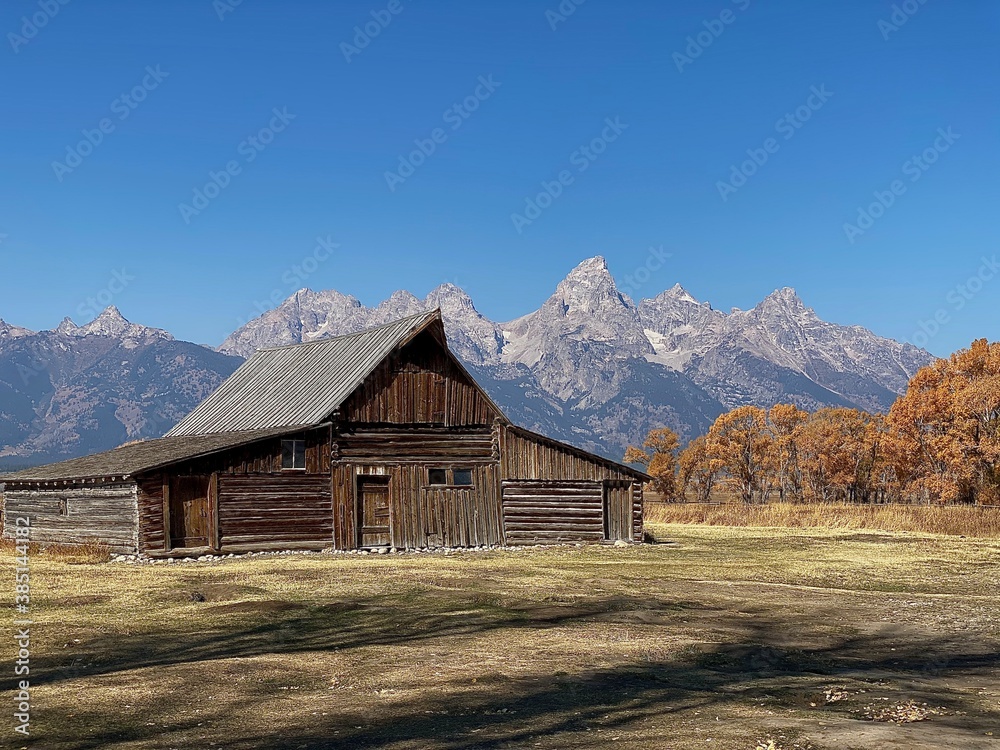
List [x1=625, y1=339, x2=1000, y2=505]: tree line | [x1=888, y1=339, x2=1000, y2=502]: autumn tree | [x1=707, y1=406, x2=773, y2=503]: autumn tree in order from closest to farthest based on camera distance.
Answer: [x1=888, y1=339, x2=1000, y2=502]: autumn tree, [x1=625, y1=339, x2=1000, y2=505]: tree line, [x1=707, y1=406, x2=773, y2=503]: autumn tree

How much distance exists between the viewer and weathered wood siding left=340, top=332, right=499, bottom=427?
38.0 m

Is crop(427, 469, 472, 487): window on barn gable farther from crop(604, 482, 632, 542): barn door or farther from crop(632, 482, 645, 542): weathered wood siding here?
crop(632, 482, 645, 542): weathered wood siding

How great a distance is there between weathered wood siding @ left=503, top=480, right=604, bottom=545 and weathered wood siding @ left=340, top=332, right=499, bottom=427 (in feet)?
10.7

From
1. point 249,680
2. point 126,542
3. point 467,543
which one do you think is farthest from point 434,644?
point 467,543

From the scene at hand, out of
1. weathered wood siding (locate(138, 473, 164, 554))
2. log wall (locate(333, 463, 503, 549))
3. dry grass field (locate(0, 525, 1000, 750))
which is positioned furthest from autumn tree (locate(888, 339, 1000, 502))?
weathered wood siding (locate(138, 473, 164, 554))

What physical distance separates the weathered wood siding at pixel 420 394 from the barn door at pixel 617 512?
19.8 feet

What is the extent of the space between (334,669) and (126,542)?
2145 centimetres

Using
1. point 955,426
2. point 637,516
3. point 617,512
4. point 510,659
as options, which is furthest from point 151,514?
point 955,426

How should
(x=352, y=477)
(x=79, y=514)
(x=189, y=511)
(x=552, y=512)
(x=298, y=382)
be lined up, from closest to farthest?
(x=189, y=511)
(x=79, y=514)
(x=352, y=477)
(x=552, y=512)
(x=298, y=382)

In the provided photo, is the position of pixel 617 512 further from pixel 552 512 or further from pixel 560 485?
pixel 552 512

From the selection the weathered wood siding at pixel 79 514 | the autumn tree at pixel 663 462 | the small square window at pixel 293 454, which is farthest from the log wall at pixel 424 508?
the autumn tree at pixel 663 462

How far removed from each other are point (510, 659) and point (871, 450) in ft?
266

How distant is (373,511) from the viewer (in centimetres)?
3772

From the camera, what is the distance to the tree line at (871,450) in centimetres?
7356
